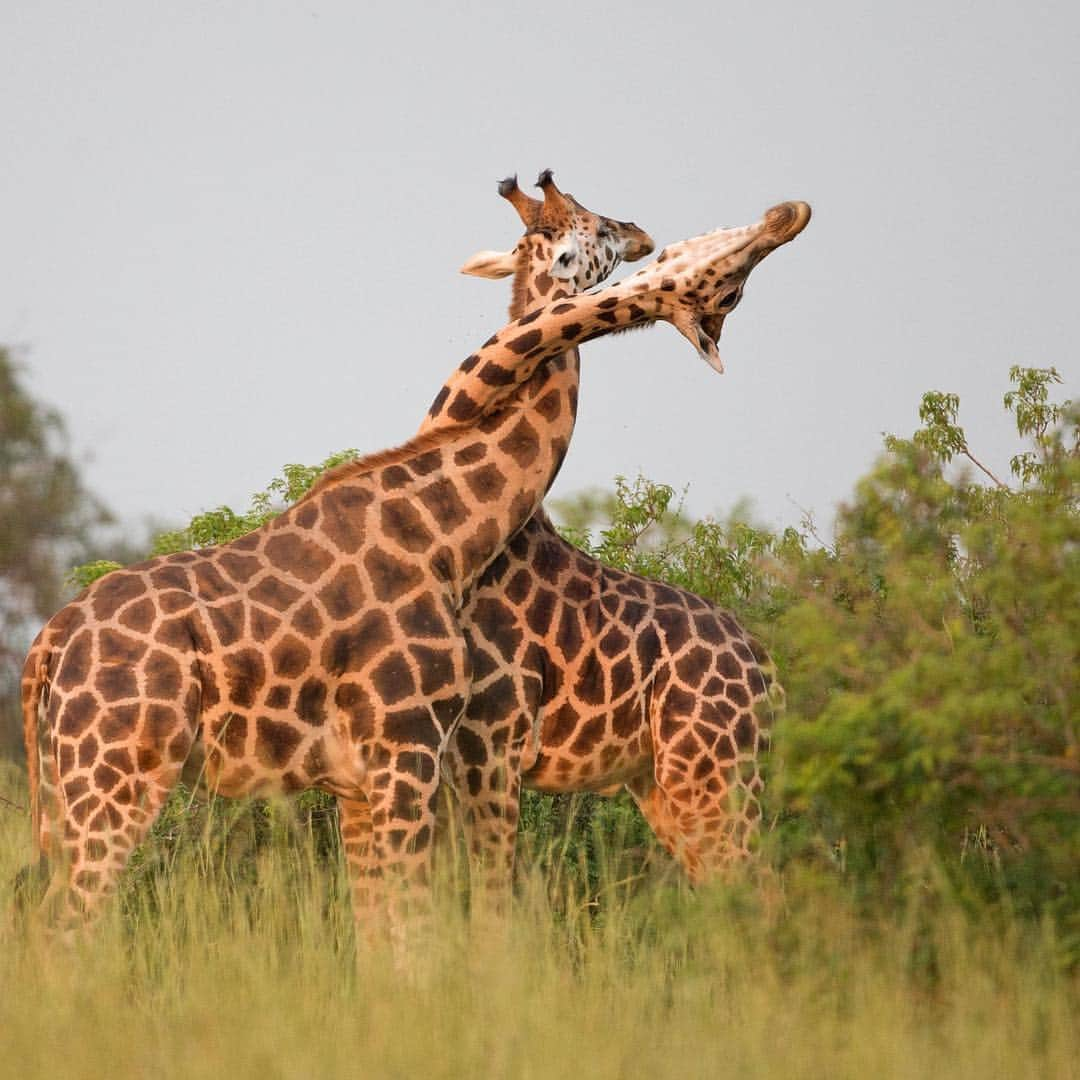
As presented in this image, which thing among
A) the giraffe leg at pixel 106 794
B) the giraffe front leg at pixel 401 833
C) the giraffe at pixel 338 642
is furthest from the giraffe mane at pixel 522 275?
the giraffe leg at pixel 106 794

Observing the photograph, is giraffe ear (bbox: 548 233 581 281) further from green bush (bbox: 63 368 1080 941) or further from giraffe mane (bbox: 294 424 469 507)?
green bush (bbox: 63 368 1080 941)

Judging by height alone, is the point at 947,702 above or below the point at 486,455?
below

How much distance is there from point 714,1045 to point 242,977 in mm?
1707

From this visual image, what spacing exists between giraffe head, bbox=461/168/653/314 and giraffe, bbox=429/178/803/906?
0.32 ft

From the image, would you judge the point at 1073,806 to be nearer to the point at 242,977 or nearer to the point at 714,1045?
the point at 714,1045

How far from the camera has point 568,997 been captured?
5582 millimetres

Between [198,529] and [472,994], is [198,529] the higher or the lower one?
the higher one

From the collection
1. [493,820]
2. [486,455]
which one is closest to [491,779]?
[493,820]

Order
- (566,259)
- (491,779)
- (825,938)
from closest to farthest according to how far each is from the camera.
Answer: (825,938)
(491,779)
(566,259)

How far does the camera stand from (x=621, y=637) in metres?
7.71

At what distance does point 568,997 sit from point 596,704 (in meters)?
2.13

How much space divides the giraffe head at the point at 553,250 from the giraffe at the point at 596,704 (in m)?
0.10

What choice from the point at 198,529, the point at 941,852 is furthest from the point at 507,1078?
the point at 198,529

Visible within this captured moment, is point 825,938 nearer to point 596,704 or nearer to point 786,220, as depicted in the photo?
point 596,704
